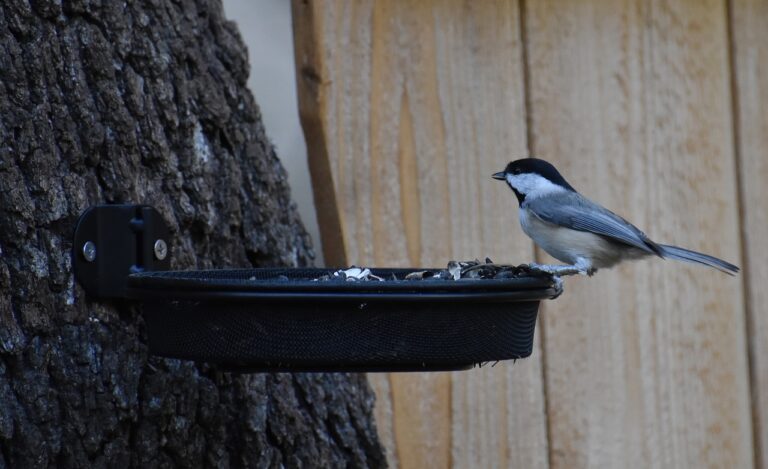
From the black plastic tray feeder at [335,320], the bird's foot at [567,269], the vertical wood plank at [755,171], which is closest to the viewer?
the black plastic tray feeder at [335,320]

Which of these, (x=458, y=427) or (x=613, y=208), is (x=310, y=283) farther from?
(x=613, y=208)

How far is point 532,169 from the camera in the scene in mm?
2354

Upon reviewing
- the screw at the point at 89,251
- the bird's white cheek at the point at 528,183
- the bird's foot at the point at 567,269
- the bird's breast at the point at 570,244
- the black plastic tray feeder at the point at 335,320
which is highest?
the bird's white cheek at the point at 528,183

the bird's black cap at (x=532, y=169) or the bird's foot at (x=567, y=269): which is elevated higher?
the bird's black cap at (x=532, y=169)

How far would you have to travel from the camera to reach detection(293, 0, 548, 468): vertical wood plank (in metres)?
2.30

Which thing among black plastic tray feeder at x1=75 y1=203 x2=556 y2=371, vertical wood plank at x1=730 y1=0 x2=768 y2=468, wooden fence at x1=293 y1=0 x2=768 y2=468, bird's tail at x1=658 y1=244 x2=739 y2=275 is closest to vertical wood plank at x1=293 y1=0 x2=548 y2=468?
wooden fence at x1=293 y1=0 x2=768 y2=468

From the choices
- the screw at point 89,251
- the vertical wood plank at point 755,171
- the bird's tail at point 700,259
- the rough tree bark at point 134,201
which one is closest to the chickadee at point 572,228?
the bird's tail at point 700,259

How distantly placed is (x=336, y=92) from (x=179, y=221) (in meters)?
0.48

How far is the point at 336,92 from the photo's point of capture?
231 cm

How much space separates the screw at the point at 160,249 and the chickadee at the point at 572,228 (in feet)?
2.55

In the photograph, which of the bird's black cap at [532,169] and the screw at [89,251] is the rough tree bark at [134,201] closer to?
the screw at [89,251]

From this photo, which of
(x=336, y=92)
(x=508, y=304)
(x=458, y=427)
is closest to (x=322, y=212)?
(x=336, y=92)

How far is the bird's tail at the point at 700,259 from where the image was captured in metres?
2.33

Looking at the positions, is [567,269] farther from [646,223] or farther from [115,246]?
[115,246]
